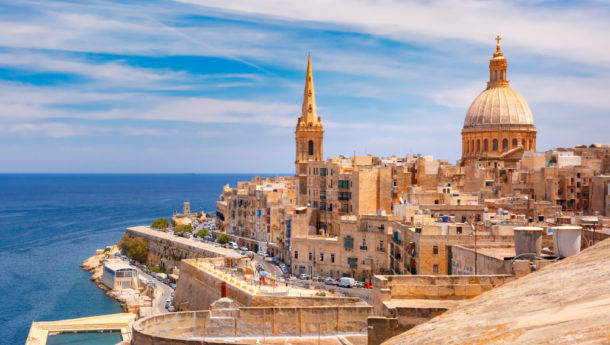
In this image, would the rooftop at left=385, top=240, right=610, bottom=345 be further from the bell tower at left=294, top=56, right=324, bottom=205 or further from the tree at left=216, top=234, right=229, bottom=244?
the tree at left=216, top=234, right=229, bottom=244

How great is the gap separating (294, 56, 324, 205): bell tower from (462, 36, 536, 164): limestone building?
14.9 m

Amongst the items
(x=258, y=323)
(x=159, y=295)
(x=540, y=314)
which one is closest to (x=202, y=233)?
(x=159, y=295)

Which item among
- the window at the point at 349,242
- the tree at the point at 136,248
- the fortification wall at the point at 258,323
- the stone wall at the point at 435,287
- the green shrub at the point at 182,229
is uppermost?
the stone wall at the point at 435,287

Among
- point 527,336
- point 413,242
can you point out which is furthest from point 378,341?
point 413,242

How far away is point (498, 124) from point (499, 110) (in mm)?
1445

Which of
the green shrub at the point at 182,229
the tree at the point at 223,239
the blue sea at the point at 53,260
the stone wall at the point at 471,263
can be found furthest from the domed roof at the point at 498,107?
the blue sea at the point at 53,260

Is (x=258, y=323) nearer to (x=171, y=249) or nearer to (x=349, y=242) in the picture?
(x=349, y=242)

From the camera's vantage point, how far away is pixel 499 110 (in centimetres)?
6150

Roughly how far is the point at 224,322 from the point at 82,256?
58678 millimetres

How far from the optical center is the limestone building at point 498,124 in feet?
200

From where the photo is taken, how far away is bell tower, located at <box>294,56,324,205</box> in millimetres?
58562

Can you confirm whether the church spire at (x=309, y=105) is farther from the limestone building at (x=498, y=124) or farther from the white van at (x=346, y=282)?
the white van at (x=346, y=282)

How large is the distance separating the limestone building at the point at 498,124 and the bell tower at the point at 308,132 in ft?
48.8

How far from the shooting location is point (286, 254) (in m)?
48.6
